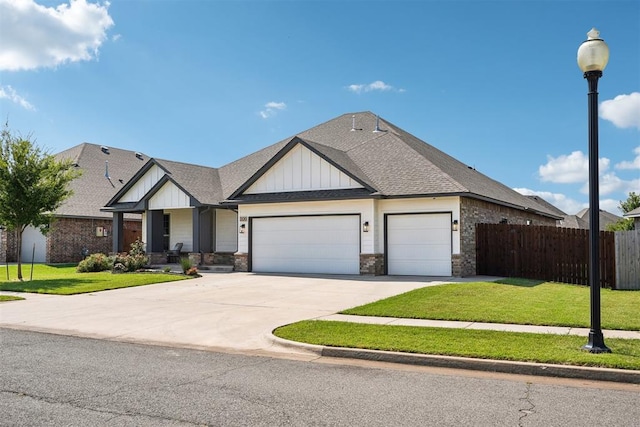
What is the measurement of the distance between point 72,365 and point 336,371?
3729 millimetres

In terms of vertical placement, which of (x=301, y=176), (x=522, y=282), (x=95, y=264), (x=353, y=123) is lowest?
(x=522, y=282)

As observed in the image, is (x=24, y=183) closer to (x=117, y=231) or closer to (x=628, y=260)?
(x=117, y=231)

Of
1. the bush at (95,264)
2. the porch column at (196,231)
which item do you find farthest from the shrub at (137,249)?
the porch column at (196,231)

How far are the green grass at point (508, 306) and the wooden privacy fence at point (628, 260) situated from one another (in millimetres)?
1831

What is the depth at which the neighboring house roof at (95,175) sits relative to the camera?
31.1 metres

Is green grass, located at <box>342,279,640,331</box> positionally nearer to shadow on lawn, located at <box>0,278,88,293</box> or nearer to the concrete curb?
the concrete curb

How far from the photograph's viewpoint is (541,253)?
19531mm

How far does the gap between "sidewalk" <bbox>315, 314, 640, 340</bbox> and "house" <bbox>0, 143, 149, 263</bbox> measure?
2132 centimetres

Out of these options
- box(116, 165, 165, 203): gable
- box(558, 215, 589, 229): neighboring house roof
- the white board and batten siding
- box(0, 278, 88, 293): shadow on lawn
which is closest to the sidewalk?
box(0, 278, 88, 293): shadow on lawn

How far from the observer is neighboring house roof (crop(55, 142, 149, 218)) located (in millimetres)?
31109

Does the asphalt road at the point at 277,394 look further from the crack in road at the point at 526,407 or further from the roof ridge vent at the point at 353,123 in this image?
the roof ridge vent at the point at 353,123

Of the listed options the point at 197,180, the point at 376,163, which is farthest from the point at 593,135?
the point at 197,180

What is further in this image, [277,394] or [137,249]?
[137,249]

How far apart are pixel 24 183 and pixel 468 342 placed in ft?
58.8
